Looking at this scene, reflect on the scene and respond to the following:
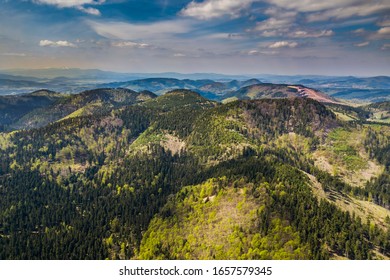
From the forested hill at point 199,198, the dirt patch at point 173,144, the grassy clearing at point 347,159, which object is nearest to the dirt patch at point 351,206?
the forested hill at point 199,198

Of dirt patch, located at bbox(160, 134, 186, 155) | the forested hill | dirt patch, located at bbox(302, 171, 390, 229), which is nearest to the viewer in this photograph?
the forested hill

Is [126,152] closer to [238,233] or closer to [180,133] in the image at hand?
[180,133]

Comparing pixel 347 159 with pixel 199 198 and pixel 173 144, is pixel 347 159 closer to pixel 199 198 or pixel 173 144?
pixel 173 144

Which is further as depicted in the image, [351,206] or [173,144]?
[173,144]

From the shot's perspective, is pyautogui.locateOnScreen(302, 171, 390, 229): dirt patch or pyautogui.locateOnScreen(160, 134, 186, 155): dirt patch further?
pyautogui.locateOnScreen(160, 134, 186, 155): dirt patch

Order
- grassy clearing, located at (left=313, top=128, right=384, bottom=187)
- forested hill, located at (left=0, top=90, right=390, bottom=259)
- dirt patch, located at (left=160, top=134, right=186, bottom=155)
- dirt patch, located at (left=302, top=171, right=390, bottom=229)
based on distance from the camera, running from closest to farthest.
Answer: forested hill, located at (left=0, top=90, right=390, bottom=259) < dirt patch, located at (left=302, top=171, right=390, bottom=229) < grassy clearing, located at (left=313, top=128, right=384, bottom=187) < dirt patch, located at (left=160, top=134, right=186, bottom=155)

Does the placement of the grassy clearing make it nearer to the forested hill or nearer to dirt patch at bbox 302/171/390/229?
the forested hill

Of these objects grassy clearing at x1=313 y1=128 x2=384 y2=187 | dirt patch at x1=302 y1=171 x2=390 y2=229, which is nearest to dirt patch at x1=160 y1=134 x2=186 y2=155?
grassy clearing at x1=313 y1=128 x2=384 y2=187

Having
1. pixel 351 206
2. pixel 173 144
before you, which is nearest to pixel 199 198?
pixel 351 206
